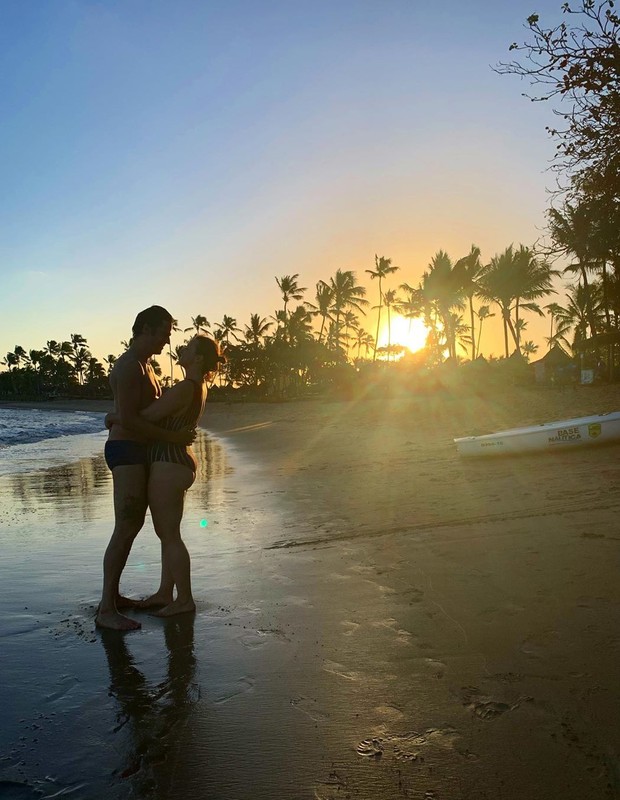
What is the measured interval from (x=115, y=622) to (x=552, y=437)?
331 inches

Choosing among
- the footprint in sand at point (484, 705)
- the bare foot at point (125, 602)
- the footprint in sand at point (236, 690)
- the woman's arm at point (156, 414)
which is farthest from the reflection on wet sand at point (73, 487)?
the footprint in sand at point (484, 705)

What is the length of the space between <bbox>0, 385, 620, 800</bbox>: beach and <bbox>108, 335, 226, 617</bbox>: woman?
304 millimetres

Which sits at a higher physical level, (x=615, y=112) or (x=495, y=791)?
(x=615, y=112)

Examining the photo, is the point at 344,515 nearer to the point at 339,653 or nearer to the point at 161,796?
the point at 339,653

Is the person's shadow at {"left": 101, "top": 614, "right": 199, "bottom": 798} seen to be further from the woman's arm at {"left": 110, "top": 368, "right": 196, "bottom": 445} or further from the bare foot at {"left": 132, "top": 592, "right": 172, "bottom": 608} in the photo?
the woman's arm at {"left": 110, "top": 368, "right": 196, "bottom": 445}

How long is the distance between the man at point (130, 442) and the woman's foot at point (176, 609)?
0.66 ft

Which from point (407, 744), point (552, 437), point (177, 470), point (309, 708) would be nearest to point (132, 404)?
point (177, 470)

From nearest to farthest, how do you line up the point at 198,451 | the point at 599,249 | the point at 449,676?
1. the point at 449,676
2. the point at 599,249
3. the point at 198,451

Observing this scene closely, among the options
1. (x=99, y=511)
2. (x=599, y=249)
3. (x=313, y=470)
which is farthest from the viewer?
(x=599, y=249)

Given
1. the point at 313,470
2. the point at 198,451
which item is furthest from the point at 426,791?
the point at 198,451

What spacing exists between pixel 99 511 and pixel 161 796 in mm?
6004

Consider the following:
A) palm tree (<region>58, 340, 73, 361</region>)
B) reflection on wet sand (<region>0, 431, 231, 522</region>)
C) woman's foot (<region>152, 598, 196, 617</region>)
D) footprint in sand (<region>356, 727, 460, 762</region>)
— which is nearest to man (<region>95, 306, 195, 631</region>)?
woman's foot (<region>152, 598, 196, 617</region>)

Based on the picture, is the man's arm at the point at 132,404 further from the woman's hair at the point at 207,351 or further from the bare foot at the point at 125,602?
the bare foot at the point at 125,602

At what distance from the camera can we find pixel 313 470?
36.5 ft
